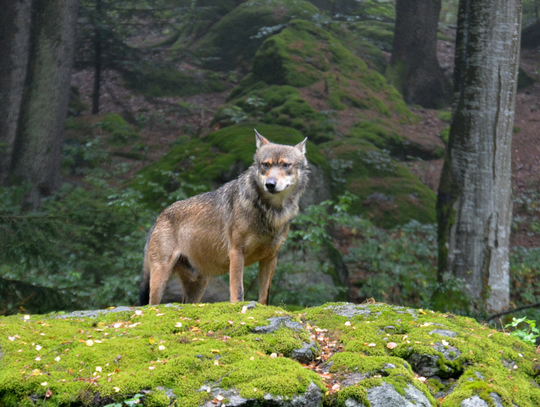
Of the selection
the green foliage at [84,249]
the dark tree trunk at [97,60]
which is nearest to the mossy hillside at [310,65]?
the dark tree trunk at [97,60]

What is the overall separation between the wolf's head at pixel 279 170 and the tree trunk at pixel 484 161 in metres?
3.88

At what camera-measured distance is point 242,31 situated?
19.8 metres

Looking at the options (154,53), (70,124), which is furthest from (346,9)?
(70,124)

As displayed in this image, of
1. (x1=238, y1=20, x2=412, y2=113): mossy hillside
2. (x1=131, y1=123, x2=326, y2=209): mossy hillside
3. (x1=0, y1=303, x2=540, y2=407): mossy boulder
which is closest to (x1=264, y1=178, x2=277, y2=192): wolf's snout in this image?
(x1=0, y1=303, x2=540, y2=407): mossy boulder

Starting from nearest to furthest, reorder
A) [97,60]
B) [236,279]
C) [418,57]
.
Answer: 1. [236,279]
2. [97,60]
3. [418,57]

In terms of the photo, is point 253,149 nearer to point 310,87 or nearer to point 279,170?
point 310,87

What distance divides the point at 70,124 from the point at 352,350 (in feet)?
45.9

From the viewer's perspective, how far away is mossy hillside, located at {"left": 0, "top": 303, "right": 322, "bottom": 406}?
9.95ft

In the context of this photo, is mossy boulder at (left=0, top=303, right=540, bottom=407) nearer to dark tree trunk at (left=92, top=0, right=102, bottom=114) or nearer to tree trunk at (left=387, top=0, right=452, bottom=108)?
dark tree trunk at (left=92, top=0, right=102, bottom=114)

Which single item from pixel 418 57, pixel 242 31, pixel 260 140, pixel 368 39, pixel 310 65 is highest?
pixel 368 39

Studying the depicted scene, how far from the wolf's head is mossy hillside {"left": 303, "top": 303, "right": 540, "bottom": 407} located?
4.61 feet

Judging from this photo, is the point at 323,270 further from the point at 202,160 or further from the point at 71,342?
the point at 71,342

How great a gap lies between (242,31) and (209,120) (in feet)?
17.7

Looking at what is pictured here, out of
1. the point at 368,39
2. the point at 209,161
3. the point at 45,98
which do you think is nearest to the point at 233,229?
the point at 209,161
